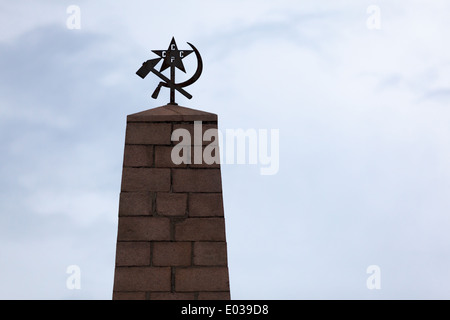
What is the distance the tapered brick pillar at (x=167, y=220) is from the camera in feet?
20.1

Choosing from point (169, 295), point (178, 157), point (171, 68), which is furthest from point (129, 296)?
point (171, 68)

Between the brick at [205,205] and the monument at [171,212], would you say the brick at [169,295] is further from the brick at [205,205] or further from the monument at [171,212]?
the brick at [205,205]

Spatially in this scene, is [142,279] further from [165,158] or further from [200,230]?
[165,158]

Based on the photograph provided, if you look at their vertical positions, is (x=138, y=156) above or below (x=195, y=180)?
above

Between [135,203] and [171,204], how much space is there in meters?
0.33

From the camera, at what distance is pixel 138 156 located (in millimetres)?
6434

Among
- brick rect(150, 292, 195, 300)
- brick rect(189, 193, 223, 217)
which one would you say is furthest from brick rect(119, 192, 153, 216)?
brick rect(150, 292, 195, 300)

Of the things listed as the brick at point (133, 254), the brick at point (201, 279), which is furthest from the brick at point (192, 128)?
the brick at point (201, 279)

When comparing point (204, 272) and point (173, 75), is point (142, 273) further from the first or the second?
point (173, 75)

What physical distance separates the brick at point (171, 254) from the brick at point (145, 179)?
0.51m

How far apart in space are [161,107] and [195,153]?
0.64 metres
